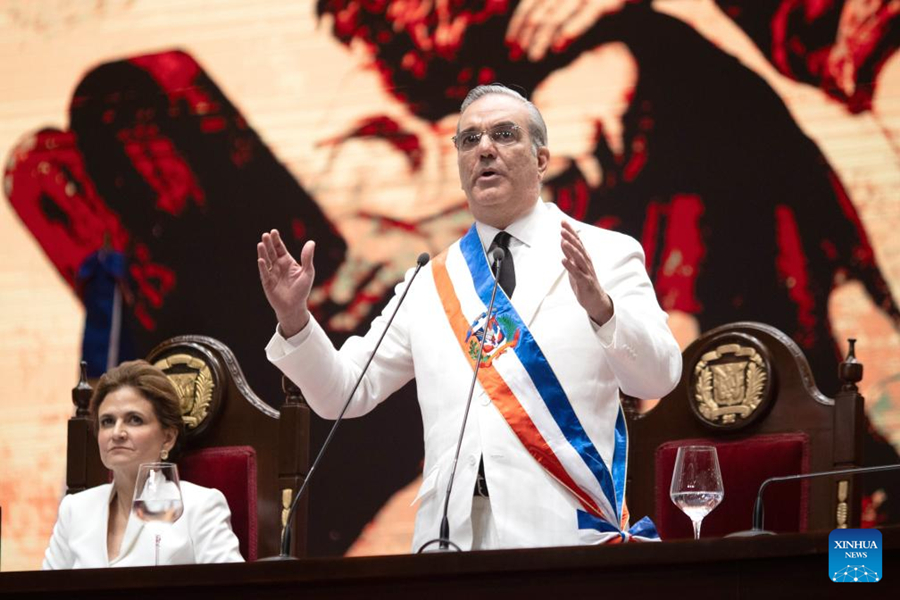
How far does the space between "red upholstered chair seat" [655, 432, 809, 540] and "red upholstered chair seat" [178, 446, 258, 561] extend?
3.01 feet

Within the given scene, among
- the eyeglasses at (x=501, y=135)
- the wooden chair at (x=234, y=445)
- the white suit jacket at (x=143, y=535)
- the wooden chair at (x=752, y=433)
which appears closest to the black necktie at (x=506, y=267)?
the eyeglasses at (x=501, y=135)

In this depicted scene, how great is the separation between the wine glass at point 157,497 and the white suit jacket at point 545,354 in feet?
1.15

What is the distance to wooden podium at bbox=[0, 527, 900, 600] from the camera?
74.0 inches

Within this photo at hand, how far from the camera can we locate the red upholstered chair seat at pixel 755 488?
309 centimetres

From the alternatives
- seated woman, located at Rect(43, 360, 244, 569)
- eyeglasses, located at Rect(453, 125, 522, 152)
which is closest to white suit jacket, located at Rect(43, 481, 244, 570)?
seated woman, located at Rect(43, 360, 244, 569)

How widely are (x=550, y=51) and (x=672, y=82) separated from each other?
1.16 feet

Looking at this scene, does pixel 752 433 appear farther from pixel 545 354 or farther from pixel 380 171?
pixel 380 171

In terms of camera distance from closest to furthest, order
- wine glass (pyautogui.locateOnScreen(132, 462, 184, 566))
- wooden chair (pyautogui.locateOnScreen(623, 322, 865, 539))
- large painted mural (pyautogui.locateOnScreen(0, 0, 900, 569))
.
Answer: wine glass (pyautogui.locateOnScreen(132, 462, 184, 566)) → wooden chair (pyautogui.locateOnScreen(623, 322, 865, 539)) → large painted mural (pyautogui.locateOnScreen(0, 0, 900, 569))

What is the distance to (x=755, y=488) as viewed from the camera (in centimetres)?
312

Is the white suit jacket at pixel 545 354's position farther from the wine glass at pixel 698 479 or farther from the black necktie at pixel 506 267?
the wine glass at pixel 698 479

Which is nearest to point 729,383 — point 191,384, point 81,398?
point 191,384

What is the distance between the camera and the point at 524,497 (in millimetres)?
2662

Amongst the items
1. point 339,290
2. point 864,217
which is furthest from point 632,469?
point 339,290

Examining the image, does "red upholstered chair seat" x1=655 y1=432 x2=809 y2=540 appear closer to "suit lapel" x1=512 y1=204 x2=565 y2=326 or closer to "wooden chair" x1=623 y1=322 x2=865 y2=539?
"wooden chair" x1=623 y1=322 x2=865 y2=539
